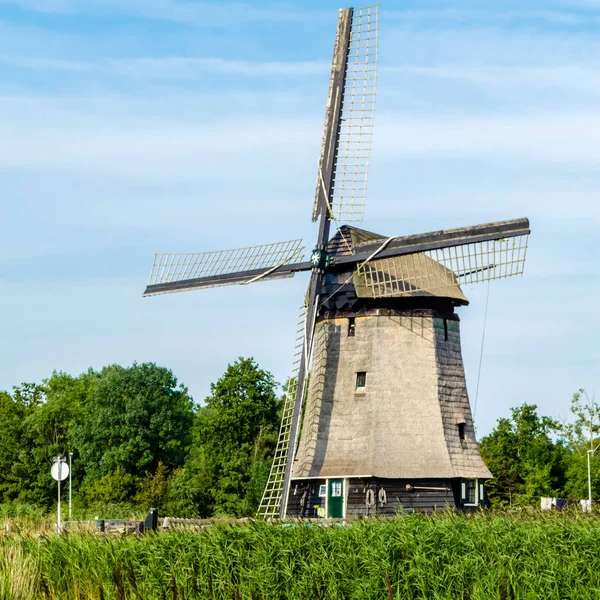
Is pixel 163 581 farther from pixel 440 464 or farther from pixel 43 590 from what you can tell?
pixel 440 464

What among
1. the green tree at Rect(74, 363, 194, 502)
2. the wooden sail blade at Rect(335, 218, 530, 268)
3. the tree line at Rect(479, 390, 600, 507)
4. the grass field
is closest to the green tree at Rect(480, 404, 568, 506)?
the tree line at Rect(479, 390, 600, 507)

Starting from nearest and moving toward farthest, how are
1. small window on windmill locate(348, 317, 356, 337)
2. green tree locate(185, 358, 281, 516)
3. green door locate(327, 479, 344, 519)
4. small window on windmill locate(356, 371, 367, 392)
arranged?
1. green door locate(327, 479, 344, 519)
2. small window on windmill locate(356, 371, 367, 392)
3. small window on windmill locate(348, 317, 356, 337)
4. green tree locate(185, 358, 281, 516)

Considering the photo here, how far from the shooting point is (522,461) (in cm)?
3769

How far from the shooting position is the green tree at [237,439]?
3488 cm

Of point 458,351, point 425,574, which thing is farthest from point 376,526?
point 458,351

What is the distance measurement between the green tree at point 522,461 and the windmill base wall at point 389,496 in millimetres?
14205

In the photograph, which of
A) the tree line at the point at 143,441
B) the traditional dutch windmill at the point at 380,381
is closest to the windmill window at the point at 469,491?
the traditional dutch windmill at the point at 380,381

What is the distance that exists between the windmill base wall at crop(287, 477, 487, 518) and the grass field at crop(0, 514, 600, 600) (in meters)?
6.12

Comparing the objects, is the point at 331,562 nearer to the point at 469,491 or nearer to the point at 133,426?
the point at 469,491

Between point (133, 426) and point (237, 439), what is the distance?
646 centimetres

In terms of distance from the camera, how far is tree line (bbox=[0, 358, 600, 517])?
116 ft

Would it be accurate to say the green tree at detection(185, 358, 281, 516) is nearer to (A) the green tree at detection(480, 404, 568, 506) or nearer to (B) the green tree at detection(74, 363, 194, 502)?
(B) the green tree at detection(74, 363, 194, 502)

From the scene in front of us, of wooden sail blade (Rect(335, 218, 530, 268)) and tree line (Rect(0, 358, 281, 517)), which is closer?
wooden sail blade (Rect(335, 218, 530, 268))

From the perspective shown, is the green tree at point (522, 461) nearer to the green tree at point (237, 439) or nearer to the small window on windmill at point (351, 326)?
the green tree at point (237, 439)
